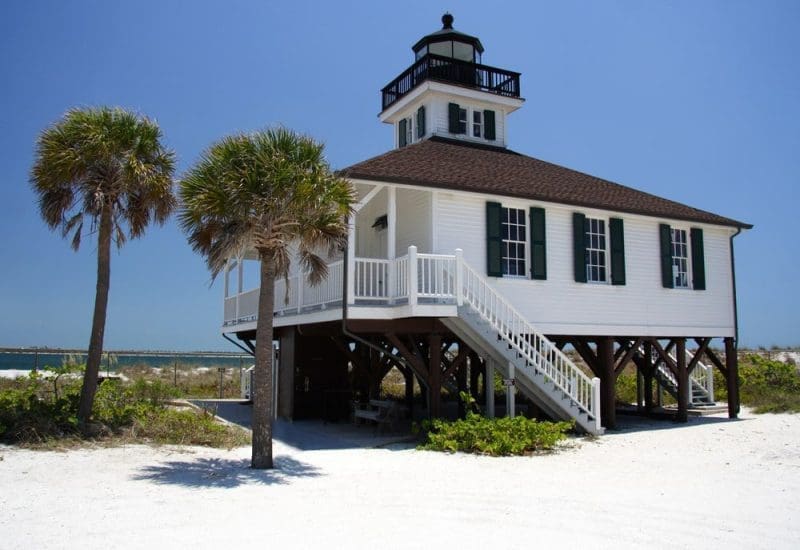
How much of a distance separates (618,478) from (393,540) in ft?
15.5

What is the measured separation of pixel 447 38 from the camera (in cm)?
2203

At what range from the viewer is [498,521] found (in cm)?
780

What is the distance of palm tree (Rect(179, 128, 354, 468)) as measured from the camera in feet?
33.8

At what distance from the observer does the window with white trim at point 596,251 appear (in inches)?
656

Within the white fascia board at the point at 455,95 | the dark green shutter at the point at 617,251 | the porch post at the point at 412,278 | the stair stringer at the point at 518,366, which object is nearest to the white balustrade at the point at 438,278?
the porch post at the point at 412,278

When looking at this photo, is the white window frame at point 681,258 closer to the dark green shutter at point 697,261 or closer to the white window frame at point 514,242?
the dark green shutter at point 697,261

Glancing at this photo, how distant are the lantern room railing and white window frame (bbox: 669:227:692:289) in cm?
680

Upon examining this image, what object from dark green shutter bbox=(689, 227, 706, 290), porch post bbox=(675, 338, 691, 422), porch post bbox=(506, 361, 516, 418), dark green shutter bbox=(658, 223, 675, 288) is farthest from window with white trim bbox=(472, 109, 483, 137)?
porch post bbox=(506, 361, 516, 418)

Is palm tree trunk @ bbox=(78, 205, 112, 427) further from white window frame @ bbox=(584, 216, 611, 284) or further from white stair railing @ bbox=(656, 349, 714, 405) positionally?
white stair railing @ bbox=(656, 349, 714, 405)

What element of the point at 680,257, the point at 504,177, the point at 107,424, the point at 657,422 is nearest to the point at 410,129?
the point at 504,177

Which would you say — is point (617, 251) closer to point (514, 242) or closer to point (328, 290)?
point (514, 242)

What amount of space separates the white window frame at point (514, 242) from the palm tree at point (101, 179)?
6893 millimetres

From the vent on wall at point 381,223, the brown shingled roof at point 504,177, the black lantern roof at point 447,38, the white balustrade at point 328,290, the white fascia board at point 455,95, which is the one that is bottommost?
the white balustrade at point 328,290

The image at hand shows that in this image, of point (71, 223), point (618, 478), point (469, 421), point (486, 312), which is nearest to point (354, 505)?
point (618, 478)
